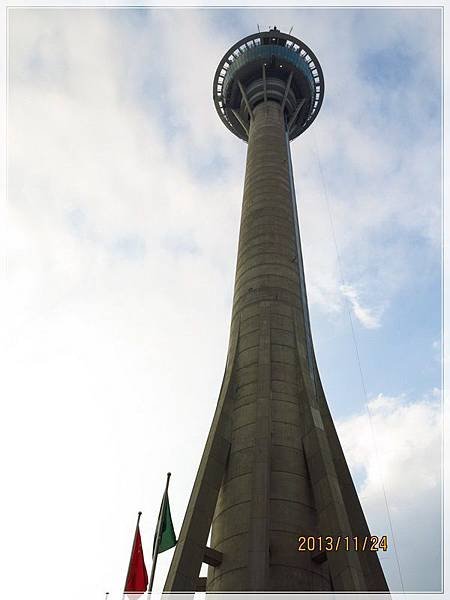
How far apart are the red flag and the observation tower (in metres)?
2.61

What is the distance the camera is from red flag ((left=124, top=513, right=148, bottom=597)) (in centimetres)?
2209

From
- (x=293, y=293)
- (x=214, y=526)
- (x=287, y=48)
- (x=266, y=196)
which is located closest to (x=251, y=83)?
(x=287, y=48)

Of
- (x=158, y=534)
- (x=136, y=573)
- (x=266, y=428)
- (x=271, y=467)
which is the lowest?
(x=136, y=573)

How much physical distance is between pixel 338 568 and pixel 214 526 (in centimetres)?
608

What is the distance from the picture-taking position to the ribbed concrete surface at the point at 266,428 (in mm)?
20969

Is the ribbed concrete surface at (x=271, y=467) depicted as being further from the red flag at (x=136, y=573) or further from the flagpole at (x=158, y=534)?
the red flag at (x=136, y=573)

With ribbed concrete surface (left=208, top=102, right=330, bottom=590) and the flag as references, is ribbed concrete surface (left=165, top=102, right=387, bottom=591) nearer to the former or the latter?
ribbed concrete surface (left=208, top=102, right=330, bottom=590)

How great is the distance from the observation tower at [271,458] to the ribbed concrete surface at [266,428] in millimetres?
44

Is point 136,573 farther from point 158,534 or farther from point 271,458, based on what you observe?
point 271,458

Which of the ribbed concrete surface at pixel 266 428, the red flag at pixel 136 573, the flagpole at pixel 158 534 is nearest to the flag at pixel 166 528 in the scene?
the flagpole at pixel 158 534

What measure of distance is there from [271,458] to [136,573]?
279 inches

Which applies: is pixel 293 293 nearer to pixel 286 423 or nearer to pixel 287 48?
pixel 286 423

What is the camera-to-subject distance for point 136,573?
2262 centimetres

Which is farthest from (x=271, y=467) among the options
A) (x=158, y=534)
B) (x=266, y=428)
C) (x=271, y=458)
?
(x=158, y=534)
